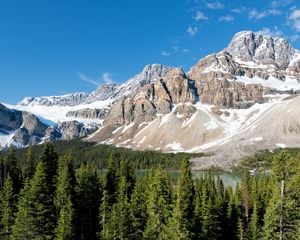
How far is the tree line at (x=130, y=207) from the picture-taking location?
130ft

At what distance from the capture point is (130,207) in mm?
57281

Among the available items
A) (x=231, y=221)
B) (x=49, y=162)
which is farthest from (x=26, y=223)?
(x=231, y=221)

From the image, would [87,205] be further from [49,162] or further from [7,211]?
[7,211]

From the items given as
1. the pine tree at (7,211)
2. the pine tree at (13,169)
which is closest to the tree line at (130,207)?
the pine tree at (7,211)

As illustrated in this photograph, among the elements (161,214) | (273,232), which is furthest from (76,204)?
(273,232)

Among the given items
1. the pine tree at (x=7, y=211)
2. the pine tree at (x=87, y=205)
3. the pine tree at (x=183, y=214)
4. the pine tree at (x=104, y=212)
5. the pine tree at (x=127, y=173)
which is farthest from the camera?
the pine tree at (x=127, y=173)

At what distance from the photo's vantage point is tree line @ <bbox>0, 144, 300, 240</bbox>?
3972 cm

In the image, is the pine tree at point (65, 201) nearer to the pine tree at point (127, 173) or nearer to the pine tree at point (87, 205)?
the pine tree at point (87, 205)

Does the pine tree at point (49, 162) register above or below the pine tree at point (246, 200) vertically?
above

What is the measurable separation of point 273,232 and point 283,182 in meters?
5.16

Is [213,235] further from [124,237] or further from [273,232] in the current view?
[273,232]

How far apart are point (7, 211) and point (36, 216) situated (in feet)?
49.2

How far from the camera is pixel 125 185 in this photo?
6694cm

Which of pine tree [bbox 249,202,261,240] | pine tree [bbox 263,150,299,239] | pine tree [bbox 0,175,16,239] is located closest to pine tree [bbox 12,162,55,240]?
pine tree [bbox 0,175,16,239]
